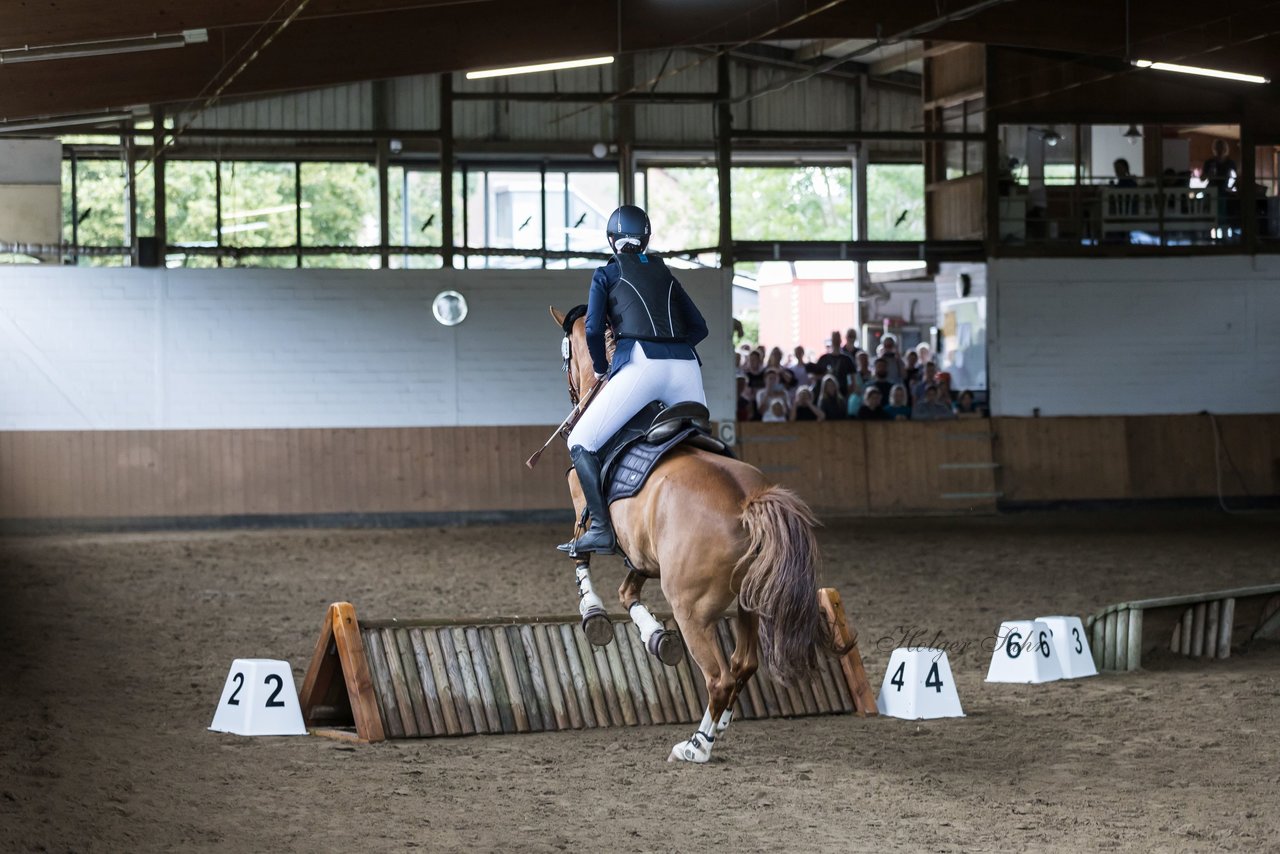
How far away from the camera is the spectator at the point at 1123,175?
20.1 metres

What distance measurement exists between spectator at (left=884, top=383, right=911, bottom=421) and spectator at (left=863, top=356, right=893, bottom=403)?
17cm

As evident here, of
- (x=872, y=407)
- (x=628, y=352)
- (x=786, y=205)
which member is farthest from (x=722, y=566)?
(x=786, y=205)

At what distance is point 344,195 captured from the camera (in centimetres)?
2197

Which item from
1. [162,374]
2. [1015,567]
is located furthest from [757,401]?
[162,374]

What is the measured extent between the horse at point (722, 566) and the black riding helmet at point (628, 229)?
100 cm

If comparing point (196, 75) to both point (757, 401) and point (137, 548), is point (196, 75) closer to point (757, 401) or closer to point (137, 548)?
point (137, 548)

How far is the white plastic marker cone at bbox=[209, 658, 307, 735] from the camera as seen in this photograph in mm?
6977

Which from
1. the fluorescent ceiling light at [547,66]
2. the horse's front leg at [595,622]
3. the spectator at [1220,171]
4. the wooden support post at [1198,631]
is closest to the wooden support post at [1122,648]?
the wooden support post at [1198,631]

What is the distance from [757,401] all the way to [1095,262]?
17.2 ft

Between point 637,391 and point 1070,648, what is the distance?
11.3 feet

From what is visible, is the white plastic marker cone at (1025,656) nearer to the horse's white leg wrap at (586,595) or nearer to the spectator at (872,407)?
the horse's white leg wrap at (586,595)

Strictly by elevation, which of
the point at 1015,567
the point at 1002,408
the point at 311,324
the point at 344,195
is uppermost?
the point at 344,195

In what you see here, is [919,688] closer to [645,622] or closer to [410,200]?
[645,622]

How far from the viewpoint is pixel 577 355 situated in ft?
24.0
